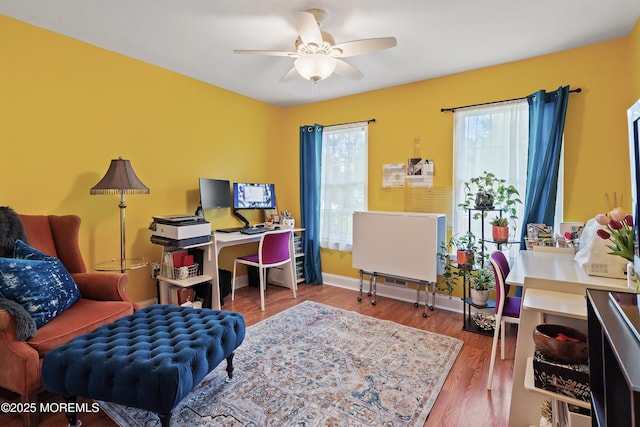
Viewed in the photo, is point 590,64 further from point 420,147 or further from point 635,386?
point 635,386

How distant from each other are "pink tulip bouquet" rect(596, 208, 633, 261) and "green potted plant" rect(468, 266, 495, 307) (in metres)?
1.15

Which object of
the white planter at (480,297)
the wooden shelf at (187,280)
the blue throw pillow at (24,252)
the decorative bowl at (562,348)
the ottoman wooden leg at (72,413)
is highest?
the blue throw pillow at (24,252)

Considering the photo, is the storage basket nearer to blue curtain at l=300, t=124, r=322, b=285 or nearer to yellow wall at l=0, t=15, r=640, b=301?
yellow wall at l=0, t=15, r=640, b=301

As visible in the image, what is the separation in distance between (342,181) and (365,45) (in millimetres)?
2057

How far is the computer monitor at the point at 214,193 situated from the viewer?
10.7 feet

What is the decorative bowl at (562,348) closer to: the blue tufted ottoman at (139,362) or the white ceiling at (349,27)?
the blue tufted ottoman at (139,362)

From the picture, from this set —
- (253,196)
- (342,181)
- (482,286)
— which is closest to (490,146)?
(482,286)

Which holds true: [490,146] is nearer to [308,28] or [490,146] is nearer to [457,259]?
[457,259]

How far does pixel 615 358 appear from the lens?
0.66m

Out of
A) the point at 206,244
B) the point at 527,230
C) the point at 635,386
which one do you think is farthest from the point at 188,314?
the point at 527,230

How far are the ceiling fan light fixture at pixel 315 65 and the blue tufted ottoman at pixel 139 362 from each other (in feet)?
5.78

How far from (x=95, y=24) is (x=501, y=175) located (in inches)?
142

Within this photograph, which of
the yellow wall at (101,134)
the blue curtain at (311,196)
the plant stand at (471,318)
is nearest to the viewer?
the yellow wall at (101,134)

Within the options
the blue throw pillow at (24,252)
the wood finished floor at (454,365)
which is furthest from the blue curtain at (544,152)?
the blue throw pillow at (24,252)
